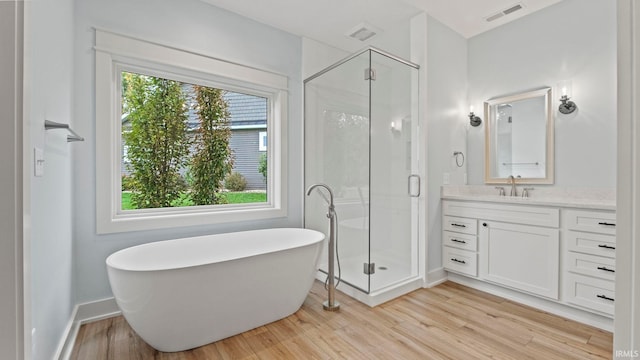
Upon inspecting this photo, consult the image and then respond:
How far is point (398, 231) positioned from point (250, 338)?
164 cm

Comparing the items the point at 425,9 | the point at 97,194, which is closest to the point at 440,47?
the point at 425,9

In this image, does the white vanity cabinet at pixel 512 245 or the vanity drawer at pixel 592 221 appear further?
the white vanity cabinet at pixel 512 245

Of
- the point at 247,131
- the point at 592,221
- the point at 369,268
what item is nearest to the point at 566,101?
the point at 592,221

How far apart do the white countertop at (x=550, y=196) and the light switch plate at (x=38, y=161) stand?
9.95ft

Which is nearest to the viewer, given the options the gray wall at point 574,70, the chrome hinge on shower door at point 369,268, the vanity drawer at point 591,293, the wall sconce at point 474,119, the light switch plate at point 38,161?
the light switch plate at point 38,161

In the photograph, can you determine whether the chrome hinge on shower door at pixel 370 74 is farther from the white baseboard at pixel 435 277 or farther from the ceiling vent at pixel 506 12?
the white baseboard at pixel 435 277

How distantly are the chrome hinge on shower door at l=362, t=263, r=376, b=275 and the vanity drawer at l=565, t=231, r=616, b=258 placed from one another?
1469 millimetres

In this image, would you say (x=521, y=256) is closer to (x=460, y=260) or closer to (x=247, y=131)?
(x=460, y=260)

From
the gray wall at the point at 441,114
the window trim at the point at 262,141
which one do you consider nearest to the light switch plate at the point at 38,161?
the window trim at the point at 262,141

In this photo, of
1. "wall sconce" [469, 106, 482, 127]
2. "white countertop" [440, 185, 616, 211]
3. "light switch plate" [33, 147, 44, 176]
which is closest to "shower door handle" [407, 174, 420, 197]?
"white countertop" [440, 185, 616, 211]

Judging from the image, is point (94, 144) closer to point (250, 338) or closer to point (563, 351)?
point (250, 338)

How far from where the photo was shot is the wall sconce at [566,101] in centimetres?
258

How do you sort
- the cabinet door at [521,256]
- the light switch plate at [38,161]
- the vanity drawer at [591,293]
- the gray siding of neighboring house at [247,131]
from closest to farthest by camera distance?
the light switch plate at [38,161]
the vanity drawer at [591,293]
the cabinet door at [521,256]
the gray siding of neighboring house at [247,131]
